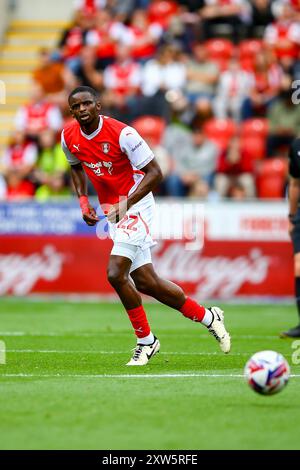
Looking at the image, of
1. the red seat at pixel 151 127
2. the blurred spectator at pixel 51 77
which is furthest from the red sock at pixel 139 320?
the blurred spectator at pixel 51 77

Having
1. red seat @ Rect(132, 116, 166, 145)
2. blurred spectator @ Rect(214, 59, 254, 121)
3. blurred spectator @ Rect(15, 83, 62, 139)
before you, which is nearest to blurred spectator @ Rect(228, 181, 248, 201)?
red seat @ Rect(132, 116, 166, 145)

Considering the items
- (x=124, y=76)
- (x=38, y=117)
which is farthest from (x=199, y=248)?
(x=38, y=117)

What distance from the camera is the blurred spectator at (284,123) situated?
20391 mm

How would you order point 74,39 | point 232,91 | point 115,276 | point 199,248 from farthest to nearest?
point 74,39 < point 232,91 < point 199,248 < point 115,276

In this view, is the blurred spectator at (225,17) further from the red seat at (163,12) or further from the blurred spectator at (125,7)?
the blurred spectator at (125,7)

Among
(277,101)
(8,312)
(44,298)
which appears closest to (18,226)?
(44,298)

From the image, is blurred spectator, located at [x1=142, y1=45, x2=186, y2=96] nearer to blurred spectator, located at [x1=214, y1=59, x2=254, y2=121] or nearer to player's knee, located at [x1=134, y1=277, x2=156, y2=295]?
blurred spectator, located at [x1=214, y1=59, x2=254, y2=121]

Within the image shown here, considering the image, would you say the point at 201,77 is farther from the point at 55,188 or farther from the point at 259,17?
the point at 55,188

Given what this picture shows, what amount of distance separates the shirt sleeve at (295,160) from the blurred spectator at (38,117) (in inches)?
382

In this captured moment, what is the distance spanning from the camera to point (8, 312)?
651 inches

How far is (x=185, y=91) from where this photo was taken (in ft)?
71.8

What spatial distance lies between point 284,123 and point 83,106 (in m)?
10.9

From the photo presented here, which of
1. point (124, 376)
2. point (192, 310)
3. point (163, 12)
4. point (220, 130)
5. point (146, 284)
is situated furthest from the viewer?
point (163, 12)

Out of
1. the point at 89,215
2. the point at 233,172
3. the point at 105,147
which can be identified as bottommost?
the point at 89,215
